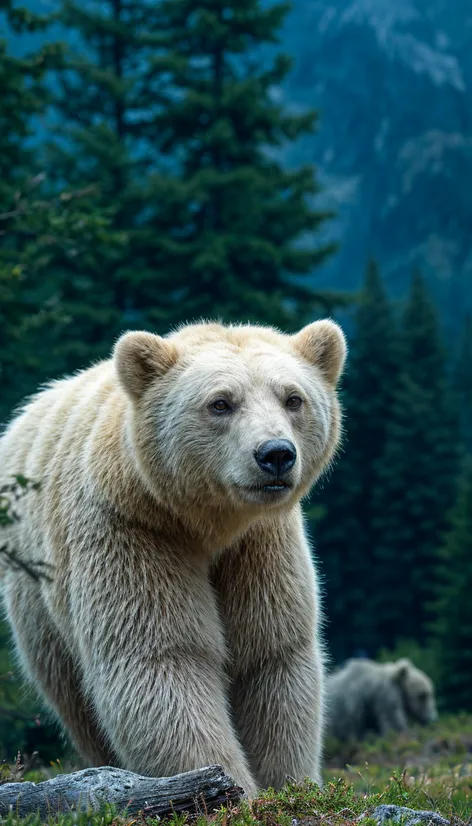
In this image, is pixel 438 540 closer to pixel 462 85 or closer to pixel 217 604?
pixel 217 604

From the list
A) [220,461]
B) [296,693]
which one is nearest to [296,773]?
[296,693]

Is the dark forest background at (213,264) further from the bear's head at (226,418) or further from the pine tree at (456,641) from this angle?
the bear's head at (226,418)

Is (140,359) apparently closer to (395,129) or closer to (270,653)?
(270,653)

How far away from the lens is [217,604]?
531 cm

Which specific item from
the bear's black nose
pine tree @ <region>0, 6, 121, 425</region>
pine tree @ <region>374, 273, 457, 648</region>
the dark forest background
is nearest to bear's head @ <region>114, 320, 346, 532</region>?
the bear's black nose

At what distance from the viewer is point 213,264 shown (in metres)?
24.6

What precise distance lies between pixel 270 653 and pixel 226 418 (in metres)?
1.32

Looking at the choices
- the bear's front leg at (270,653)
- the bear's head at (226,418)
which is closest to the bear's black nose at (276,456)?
→ the bear's head at (226,418)

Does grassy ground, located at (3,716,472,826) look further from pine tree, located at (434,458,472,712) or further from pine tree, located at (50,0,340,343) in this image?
pine tree, located at (50,0,340,343)

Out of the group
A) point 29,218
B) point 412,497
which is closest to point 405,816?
point 29,218

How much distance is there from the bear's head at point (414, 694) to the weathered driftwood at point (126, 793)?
13986 mm

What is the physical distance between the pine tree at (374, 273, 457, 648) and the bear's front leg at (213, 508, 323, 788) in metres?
32.7

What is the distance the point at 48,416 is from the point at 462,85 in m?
106

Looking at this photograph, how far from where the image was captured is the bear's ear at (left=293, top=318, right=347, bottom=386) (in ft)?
17.9
